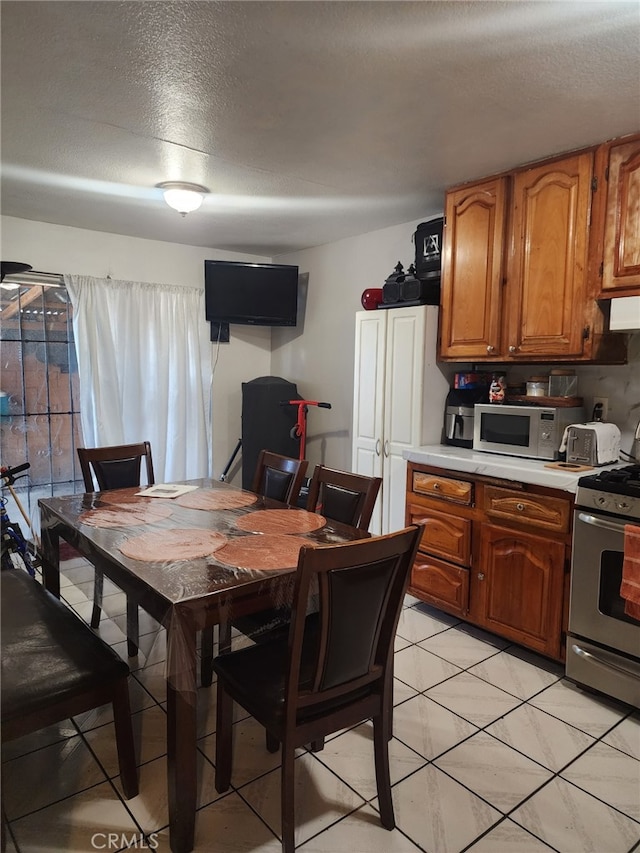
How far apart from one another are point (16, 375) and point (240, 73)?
2.76 metres

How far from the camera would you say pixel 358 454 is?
11.8ft

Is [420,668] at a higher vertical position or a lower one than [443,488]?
lower

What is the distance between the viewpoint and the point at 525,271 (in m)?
2.73

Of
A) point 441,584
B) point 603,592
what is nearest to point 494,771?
point 603,592

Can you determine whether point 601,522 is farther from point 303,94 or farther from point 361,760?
point 303,94

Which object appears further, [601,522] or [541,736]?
[601,522]

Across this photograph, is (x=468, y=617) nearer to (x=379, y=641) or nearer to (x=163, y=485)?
(x=379, y=641)

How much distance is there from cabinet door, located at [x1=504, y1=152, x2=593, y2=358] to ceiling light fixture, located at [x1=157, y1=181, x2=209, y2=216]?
1.66 m

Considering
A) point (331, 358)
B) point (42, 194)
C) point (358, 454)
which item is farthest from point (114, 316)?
point (358, 454)

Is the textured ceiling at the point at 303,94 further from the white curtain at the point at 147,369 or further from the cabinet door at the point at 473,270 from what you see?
the white curtain at the point at 147,369

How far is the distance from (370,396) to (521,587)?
146cm

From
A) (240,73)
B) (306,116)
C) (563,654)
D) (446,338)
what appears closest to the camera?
(240,73)

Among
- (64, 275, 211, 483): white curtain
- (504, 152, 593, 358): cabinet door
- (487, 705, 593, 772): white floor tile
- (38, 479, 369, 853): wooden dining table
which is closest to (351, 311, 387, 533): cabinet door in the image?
(504, 152, 593, 358): cabinet door

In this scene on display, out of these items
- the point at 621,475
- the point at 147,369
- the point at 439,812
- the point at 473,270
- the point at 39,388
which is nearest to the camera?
the point at 439,812
